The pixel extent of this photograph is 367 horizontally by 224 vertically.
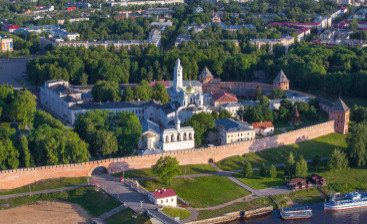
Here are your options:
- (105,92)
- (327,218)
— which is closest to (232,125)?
(327,218)

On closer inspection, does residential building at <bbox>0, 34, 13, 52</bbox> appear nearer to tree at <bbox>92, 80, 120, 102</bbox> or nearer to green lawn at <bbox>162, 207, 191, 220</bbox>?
tree at <bbox>92, 80, 120, 102</bbox>

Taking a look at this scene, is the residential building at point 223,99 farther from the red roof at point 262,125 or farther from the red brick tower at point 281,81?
the red brick tower at point 281,81

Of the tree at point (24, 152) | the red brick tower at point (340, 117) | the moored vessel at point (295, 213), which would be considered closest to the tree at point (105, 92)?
the tree at point (24, 152)

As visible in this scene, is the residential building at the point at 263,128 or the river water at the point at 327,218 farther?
the residential building at the point at 263,128

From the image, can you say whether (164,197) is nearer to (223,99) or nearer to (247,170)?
(247,170)

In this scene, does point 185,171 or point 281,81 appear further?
point 281,81

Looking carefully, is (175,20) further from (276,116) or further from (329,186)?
(329,186)

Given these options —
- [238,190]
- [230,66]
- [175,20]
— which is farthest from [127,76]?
[175,20]
